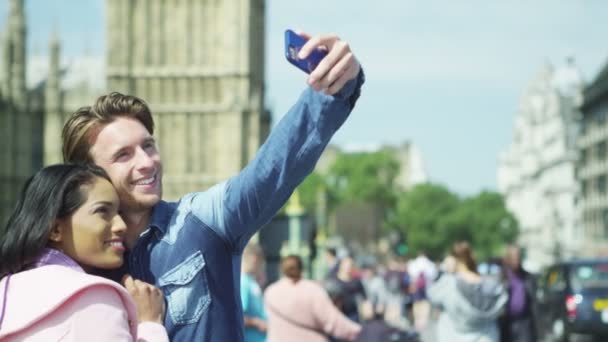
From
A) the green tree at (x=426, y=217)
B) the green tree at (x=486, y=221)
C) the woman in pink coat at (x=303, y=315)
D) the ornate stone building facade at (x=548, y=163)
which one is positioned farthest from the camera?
the green tree at (x=426, y=217)

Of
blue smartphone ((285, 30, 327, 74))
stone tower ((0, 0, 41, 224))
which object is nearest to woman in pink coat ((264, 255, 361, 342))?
blue smartphone ((285, 30, 327, 74))

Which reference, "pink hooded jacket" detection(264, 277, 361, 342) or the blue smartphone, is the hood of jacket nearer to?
the blue smartphone

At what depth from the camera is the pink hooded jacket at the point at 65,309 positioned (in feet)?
8.86

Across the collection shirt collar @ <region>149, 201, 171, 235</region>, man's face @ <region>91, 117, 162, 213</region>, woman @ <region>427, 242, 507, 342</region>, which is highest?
man's face @ <region>91, 117, 162, 213</region>

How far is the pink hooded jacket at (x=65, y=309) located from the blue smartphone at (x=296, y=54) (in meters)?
0.55

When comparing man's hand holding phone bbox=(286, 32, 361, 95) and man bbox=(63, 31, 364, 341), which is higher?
man's hand holding phone bbox=(286, 32, 361, 95)

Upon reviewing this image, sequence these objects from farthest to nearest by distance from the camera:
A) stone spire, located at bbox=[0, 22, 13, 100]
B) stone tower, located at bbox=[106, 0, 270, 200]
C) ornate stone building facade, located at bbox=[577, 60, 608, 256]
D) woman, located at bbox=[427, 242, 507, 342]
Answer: ornate stone building facade, located at bbox=[577, 60, 608, 256] → stone spire, located at bbox=[0, 22, 13, 100] → stone tower, located at bbox=[106, 0, 270, 200] → woman, located at bbox=[427, 242, 507, 342]

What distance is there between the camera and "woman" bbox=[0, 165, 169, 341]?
2.71m

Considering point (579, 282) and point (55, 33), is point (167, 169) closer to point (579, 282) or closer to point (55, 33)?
point (55, 33)

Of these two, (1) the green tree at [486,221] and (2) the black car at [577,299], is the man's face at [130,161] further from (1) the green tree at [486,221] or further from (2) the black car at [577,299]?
(1) the green tree at [486,221]

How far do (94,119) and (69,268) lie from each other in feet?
1.55

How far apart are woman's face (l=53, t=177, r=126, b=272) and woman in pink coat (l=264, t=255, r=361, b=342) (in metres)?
4.43

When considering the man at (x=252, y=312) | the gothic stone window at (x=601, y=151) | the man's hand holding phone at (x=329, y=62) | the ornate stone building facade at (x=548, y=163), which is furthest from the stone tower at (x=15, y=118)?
the man's hand holding phone at (x=329, y=62)

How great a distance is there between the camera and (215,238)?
3045 millimetres
